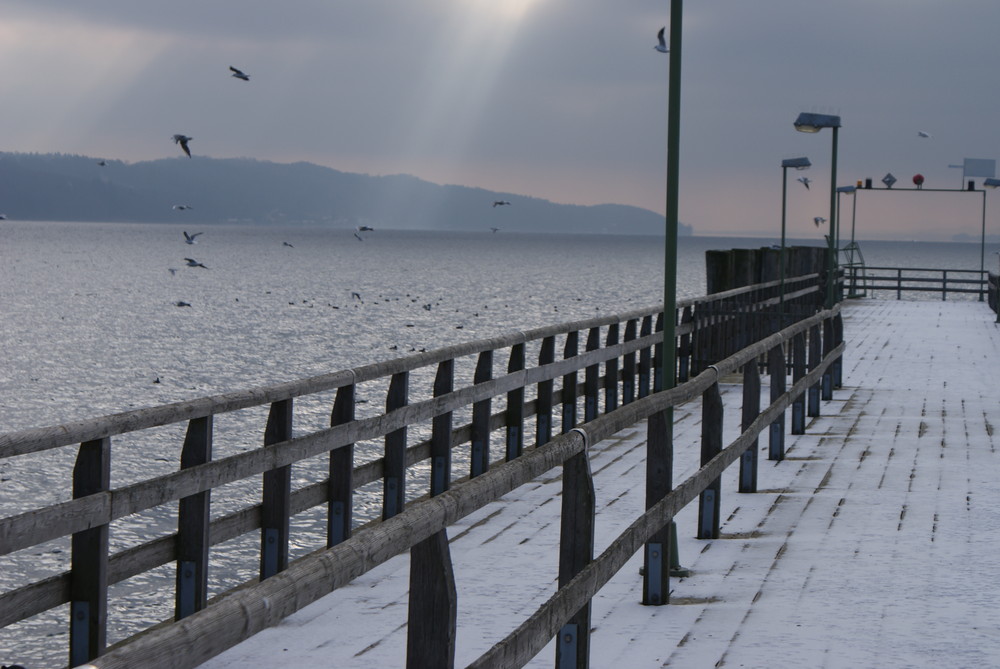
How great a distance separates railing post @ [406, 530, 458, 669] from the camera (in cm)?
287

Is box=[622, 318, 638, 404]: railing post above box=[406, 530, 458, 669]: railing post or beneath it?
beneath

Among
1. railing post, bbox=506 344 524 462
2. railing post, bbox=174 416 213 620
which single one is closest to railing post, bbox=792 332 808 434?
railing post, bbox=506 344 524 462

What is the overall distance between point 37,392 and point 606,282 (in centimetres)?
9938

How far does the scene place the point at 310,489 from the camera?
302 inches

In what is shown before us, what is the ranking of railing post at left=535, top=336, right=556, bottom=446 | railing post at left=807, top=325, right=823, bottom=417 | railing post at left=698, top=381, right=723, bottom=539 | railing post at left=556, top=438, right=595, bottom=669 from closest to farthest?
railing post at left=556, top=438, right=595, bottom=669 → railing post at left=698, top=381, right=723, bottom=539 → railing post at left=535, top=336, right=556, bottom=446 → railing post at left=807, top=325, right=823, bottom=417

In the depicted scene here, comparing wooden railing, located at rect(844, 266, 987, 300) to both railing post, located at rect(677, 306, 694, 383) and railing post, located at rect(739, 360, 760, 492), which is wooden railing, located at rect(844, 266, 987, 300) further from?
railing post, located at rect(739, 360, 760, 492)

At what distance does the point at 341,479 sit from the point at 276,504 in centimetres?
79

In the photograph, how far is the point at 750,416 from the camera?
28.9 ft

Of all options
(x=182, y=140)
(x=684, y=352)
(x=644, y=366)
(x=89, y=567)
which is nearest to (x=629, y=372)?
(x=644, y=366)

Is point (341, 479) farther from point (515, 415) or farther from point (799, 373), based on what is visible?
point (799, 373)

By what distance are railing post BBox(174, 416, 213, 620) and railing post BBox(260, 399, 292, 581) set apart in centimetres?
73

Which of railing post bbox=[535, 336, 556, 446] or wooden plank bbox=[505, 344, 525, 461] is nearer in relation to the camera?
wooden plank bbox=[505, 344, 525, 461]

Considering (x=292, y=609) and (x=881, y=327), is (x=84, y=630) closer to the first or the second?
(x=292, y=609)

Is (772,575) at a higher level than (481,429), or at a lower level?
lower
